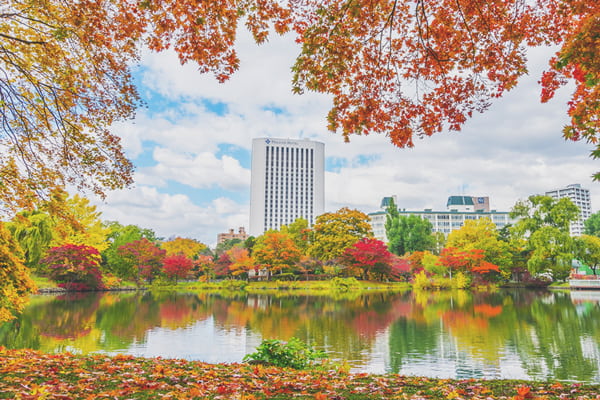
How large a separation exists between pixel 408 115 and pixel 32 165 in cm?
478

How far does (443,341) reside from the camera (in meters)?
9.12

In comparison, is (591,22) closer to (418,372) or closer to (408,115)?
(408,115)

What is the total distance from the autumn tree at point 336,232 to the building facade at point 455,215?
5249cm

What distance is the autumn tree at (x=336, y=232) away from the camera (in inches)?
1240

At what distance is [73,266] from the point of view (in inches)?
982

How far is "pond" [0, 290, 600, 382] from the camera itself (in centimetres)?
707

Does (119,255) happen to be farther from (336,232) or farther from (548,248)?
(548,248)

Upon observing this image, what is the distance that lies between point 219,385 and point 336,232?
94.6ft

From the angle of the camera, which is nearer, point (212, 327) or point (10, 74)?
point (10, 74)

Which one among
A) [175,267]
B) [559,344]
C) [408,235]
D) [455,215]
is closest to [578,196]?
[455,215]

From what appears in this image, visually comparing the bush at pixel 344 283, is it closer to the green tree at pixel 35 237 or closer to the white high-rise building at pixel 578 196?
the green tree at pixel 35 237

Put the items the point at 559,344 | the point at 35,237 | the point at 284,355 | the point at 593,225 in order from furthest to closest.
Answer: the point at 593,225 → the point at 35,237 → the point at 559,344 → the point at 284,355

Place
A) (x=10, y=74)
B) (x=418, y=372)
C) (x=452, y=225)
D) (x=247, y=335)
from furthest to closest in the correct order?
(x=452, y=225) → (x=247, y=335) → (x=418, y=372) → (x=10, y=74)

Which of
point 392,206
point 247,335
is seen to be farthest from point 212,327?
point 392,206
